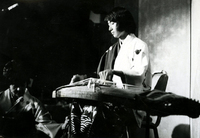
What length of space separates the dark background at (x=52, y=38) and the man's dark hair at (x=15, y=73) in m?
0.03

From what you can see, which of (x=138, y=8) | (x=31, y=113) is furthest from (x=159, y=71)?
(x=31, y=113)

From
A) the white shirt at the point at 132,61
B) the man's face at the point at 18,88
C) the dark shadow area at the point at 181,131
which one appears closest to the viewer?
the white shirt at the point at 132,61

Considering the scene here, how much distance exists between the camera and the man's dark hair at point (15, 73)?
1470 mm

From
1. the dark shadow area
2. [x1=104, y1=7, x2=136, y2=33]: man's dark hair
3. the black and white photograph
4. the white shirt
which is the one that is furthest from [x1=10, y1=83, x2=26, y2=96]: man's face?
the dark shadow area

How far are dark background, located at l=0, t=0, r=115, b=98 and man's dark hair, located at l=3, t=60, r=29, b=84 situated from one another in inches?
1.3

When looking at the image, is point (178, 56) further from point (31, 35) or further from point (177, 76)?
point (31, 35)

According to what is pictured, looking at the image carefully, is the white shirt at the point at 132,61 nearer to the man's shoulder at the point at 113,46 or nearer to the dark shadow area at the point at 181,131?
the man's shoulder at the point at 113,46

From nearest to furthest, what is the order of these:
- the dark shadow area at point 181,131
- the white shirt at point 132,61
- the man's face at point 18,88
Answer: the white shirt at point 132,61, the dark shadow area at point 181,131, the man's face at point 18,88

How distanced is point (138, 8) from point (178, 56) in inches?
18.8

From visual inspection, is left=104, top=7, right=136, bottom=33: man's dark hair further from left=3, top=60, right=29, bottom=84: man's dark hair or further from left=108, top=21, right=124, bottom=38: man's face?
left=3, top=60, right=29, bottom=84: man's dark hair

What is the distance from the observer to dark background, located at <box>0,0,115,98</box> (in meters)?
1.47

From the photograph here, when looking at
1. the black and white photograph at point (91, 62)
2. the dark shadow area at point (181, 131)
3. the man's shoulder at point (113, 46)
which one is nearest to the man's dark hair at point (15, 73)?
the black and white photograph at point (91, 62)

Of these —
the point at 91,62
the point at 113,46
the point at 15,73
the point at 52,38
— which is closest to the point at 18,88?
the point at 15,73

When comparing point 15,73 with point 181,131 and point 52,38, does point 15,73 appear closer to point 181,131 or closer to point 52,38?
point 52,38
